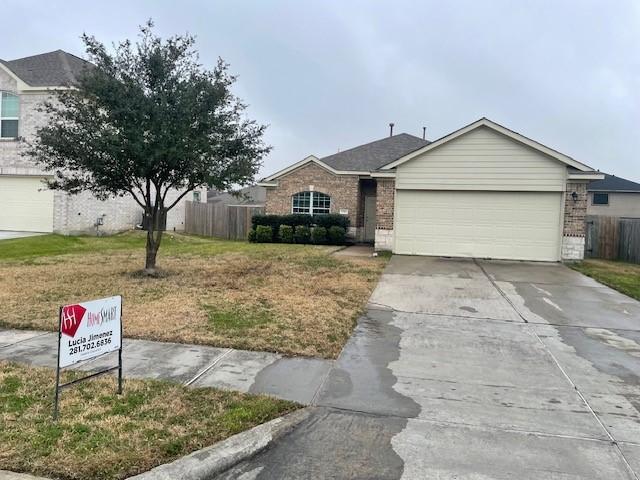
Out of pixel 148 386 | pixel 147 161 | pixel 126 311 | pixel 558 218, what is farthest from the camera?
pixel 558 218

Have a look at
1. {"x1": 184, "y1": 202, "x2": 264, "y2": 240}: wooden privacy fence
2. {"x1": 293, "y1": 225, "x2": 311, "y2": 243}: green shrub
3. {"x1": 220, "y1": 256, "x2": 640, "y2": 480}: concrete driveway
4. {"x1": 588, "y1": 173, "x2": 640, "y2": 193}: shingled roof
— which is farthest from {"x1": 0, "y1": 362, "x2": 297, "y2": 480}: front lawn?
{"x1": 588, "y1": 173, "x2": 640, "y2": 193}: shingled roof

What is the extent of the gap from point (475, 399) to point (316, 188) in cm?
1888

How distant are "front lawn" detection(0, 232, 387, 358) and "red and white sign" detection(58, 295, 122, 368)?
1.86 meters

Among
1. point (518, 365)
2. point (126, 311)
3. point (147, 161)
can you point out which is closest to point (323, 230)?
point (147, 161)

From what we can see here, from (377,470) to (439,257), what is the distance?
1374 cm

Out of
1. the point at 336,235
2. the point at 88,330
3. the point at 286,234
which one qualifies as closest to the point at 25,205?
the point at 286,234

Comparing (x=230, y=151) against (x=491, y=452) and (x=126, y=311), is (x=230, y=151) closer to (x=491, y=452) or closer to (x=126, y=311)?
(x=126, y=311)

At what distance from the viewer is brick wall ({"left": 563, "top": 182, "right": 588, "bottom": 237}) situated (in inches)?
612

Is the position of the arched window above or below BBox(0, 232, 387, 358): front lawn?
above

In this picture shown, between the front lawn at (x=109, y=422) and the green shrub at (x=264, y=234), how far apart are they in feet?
56.4

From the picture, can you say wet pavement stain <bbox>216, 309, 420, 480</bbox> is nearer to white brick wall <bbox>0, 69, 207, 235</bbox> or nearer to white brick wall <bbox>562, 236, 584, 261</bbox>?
white brick wall <bbox>562, 236, 584, 261</bbox>

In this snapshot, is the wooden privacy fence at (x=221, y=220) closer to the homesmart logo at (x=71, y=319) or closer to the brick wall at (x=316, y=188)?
the brick wall at (x=316, y=188)

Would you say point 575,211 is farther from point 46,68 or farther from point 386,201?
point 46,68

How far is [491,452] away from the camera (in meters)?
3.62
